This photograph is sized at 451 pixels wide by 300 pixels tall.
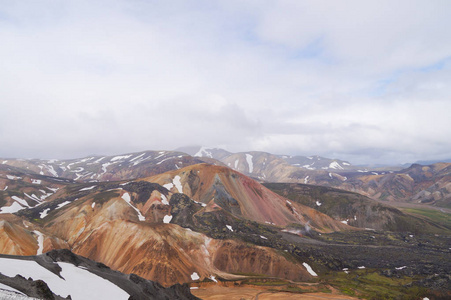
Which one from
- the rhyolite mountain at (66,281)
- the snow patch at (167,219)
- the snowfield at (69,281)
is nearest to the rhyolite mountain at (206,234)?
the snow patch at (167,219)

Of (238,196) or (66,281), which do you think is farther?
(238,196)

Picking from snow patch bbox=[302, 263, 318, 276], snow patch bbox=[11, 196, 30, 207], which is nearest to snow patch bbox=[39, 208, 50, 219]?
snow patch bbox=[11, 196, 30, 207]

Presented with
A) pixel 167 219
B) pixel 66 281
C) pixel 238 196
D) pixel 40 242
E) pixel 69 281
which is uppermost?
pixel 66 281

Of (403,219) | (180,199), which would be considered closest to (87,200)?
(180,199)

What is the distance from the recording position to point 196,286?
55.8 m

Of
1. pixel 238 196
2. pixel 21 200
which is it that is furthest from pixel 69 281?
pixel 21 200

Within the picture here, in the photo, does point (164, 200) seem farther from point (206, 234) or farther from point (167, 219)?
point (206, 234)

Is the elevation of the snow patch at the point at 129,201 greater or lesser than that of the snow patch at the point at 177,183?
lesser

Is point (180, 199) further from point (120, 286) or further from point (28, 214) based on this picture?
point (120, 286)

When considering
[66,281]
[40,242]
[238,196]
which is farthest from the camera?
[238,196]

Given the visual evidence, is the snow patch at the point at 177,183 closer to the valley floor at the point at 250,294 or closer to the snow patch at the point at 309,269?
the snow patch at the point at 309,269

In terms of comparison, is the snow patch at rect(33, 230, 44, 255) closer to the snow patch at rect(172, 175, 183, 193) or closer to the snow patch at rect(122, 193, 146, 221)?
the snow patch at rect(122, 193, 146, 221)

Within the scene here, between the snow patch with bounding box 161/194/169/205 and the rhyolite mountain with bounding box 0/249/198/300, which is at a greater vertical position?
the rhyolite mountain with bounding box 0/249/198/300

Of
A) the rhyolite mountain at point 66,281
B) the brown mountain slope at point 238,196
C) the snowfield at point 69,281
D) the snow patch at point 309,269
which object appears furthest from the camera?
the brown mountain slope at point 238,196
